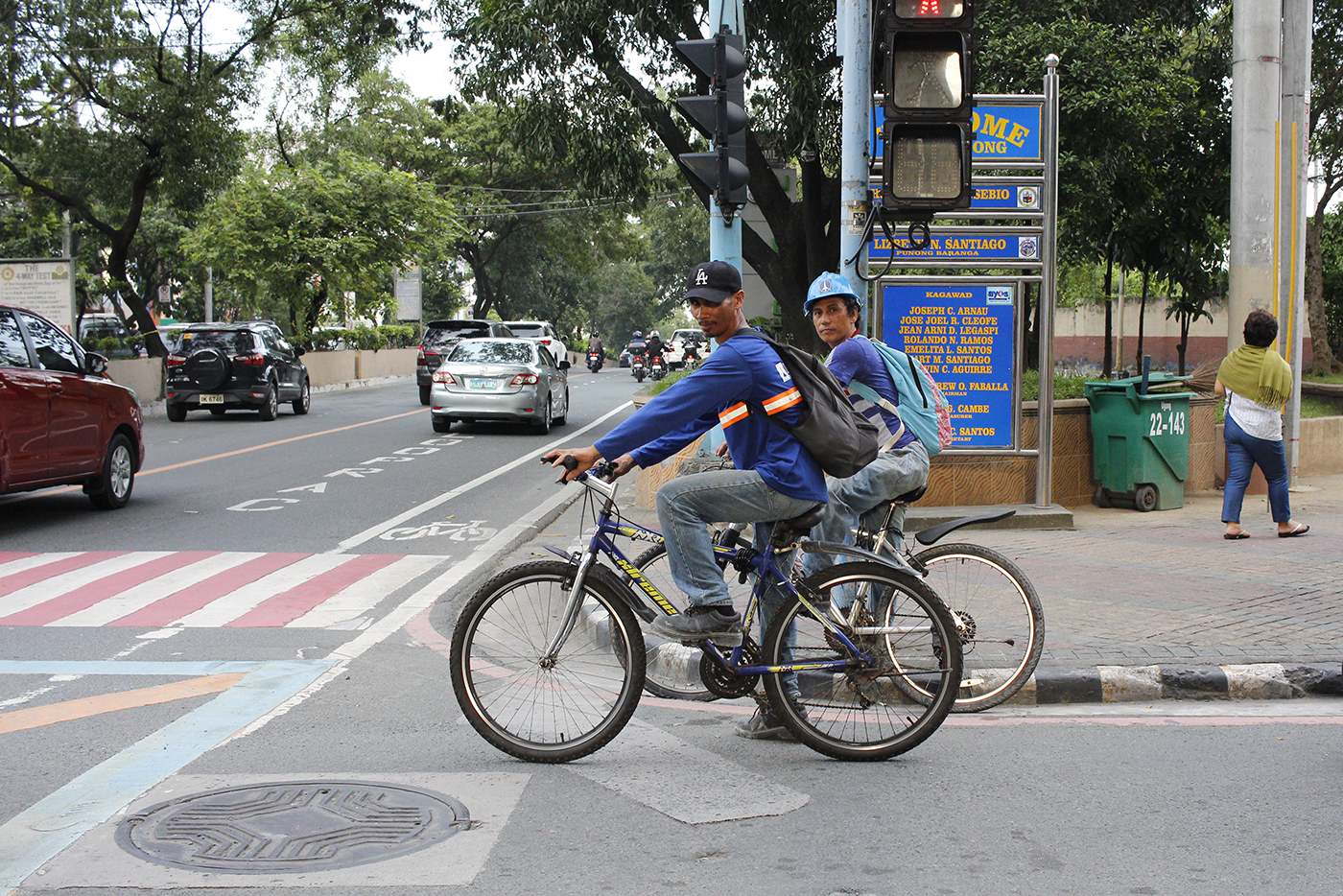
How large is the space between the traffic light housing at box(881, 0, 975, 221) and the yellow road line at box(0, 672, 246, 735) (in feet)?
15.9

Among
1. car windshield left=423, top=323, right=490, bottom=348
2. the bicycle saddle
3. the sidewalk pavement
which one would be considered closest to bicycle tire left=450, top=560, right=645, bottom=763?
the bicycle saddle

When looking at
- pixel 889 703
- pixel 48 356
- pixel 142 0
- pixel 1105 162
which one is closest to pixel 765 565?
pixel 889 703

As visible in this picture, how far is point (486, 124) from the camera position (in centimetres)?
4909

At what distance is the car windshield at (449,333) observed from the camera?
2972 centimetres

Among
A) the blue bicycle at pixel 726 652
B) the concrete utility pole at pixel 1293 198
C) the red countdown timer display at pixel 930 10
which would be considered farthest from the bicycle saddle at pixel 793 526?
the concrete utility pole at pixel 1293 198

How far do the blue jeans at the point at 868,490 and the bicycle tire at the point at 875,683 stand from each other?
59cm

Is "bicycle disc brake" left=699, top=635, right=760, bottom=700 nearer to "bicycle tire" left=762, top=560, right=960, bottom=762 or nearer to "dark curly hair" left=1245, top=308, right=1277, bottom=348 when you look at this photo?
"bicycle tire" left=762, top=560, right=960, bottom=762

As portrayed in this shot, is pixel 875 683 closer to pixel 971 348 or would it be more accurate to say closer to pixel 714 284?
pixel 714 284

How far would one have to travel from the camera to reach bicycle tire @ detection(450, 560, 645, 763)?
15.5ft

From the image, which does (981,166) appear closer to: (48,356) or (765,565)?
(765,565)

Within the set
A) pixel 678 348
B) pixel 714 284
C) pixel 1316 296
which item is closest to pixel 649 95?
pixel 714 284

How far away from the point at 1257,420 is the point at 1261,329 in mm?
719

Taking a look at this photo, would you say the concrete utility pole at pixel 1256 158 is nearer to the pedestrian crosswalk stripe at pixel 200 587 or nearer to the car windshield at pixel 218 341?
the pedestrian crosswalk stripe at pixel 200 587

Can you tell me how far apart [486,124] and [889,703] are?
1853 inches
